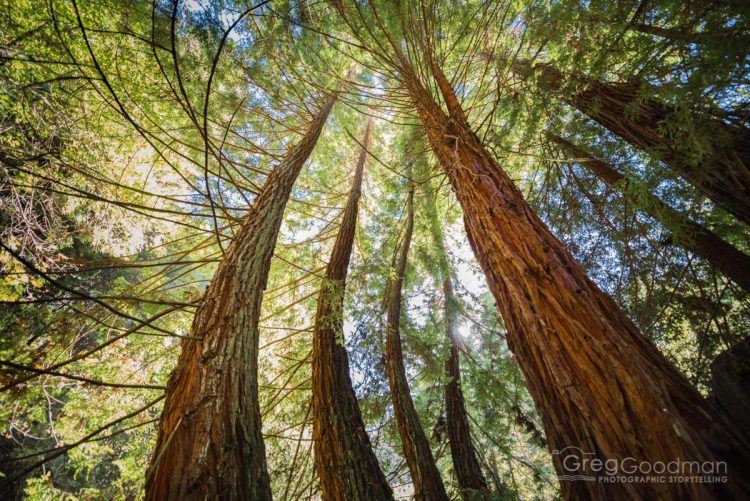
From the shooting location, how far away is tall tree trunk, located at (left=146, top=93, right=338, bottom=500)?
1.13 m

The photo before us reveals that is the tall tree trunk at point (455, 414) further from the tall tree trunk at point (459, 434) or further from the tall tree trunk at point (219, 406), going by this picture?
the tall tree trunk at point (219, 406)

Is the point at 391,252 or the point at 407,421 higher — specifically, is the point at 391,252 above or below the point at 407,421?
above

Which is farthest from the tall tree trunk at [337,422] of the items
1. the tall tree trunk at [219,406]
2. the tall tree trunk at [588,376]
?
the tall tree trunk at [588,376]

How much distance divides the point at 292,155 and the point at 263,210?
1.33 m

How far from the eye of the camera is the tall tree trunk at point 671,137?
1.41 meters

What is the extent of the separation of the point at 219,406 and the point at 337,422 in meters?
1.35

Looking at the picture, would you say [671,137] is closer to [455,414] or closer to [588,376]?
[588,376]

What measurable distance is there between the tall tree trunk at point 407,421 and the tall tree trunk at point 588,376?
1.55m

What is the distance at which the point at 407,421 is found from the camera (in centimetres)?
301

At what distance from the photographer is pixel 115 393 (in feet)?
10.6

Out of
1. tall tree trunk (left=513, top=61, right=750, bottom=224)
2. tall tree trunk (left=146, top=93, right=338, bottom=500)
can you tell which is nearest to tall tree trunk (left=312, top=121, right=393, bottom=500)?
tall tree trunk (left=146, top=93, right=338, bottom=500)

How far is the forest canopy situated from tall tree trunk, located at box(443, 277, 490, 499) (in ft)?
0.13

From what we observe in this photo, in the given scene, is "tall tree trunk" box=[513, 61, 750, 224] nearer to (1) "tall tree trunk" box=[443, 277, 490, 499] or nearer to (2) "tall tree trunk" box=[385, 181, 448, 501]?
(2) "tall tree trunk" box=[385, 181, 448, 501]

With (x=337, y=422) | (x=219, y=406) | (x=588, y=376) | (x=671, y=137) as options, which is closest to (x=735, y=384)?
(x=588, y=376)
